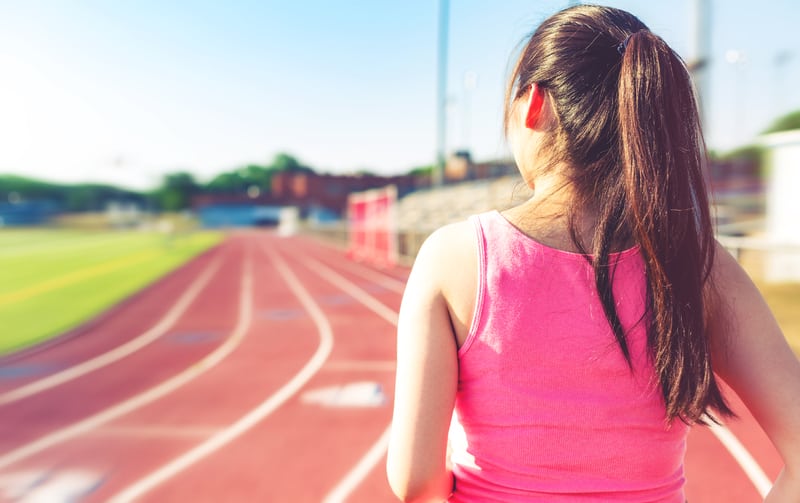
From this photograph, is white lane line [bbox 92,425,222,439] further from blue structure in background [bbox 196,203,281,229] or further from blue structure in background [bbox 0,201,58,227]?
blue structure in background [bbox 196,203,281,229]

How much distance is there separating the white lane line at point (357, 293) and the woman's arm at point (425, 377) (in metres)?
8.96

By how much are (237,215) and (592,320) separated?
3475 inches

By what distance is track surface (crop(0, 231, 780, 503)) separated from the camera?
4027 millimetres

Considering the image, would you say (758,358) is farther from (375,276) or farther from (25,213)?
(25,213)

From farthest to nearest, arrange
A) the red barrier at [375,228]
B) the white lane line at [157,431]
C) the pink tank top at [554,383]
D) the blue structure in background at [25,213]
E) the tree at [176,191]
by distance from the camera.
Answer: the tree at [176,191] < the blue structure in background at [25,213] < the red barrier at [375,228] < the white lane line at [157,431] < the pink tank top at [554,383]

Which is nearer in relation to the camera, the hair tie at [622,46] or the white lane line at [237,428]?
the hair tie at [622,46]

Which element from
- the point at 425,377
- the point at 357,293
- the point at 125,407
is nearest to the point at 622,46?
the point at 425,377

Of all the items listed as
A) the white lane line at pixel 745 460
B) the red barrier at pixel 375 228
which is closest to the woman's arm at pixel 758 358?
the white lane line at pixel 745 460

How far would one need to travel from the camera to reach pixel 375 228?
22.5m

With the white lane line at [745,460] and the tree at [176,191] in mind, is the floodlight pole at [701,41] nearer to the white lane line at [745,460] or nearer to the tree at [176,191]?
the white lane line at [745,460]

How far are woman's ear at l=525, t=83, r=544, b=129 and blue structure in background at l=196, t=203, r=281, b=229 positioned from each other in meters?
85.5

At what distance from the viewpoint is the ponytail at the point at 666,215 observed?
904 mm

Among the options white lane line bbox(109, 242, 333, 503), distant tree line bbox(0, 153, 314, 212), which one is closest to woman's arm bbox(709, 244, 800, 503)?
white lane line bbox(109, 242, 333, 503)

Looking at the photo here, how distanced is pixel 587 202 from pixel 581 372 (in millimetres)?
254
